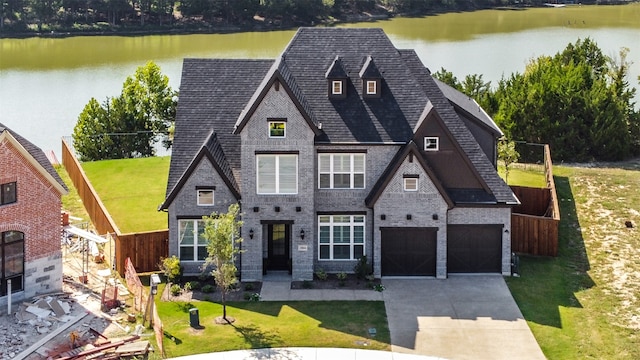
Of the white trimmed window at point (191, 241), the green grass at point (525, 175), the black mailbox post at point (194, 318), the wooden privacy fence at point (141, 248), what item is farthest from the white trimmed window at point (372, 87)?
the green grass at point (525, 175)

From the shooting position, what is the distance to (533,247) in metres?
34.6

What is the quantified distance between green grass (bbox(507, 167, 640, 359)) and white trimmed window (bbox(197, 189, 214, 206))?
11102 mm

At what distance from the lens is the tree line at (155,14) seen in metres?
111

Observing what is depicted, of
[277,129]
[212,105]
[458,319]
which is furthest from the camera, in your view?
[212,105]

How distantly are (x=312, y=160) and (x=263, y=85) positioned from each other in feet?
10.3

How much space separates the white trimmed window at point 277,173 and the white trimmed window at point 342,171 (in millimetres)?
1186

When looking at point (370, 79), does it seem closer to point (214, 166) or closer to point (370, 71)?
point (370, 71)

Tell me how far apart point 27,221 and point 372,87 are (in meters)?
13.2

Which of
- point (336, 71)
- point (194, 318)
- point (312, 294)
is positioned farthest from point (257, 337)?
point (336, 71)

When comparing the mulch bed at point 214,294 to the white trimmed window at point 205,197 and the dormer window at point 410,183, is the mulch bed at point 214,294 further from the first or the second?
the dormer window at point 410,183

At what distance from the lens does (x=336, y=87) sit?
3362 cm

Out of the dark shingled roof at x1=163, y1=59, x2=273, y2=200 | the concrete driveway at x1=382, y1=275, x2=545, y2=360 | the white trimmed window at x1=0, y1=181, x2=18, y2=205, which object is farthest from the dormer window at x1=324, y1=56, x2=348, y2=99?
the white trimmed window at x1=0, y1=181, x2=18, y2=205

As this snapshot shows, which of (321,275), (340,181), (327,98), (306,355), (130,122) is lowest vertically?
(306,355)

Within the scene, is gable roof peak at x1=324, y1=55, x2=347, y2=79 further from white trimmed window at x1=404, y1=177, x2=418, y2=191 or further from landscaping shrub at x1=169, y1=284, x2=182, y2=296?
landscaping shrub at x1=169, y1=284, x2=182, y2=296
